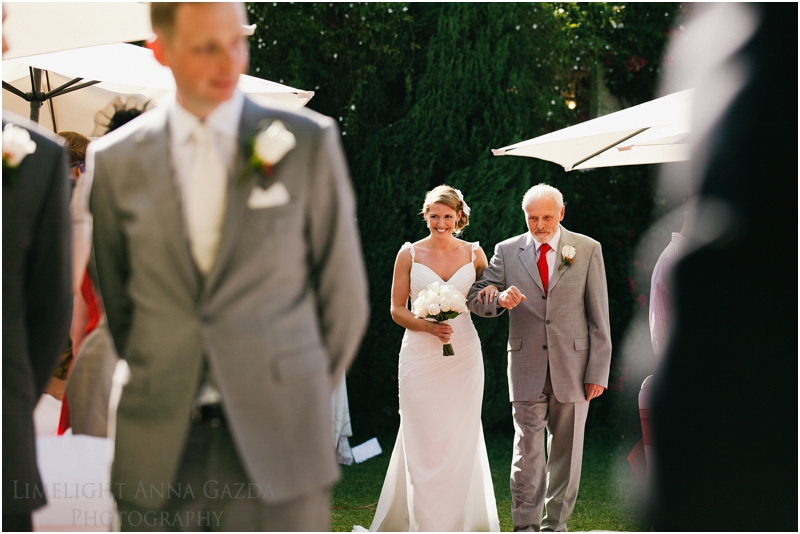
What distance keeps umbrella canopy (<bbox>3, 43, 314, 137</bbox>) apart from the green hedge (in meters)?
3.92

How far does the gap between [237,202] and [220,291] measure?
24 centimetres

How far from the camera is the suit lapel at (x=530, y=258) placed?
5.96 meters

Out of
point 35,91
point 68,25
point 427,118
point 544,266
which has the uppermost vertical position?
point 68,25

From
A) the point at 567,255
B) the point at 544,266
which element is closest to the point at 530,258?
the point at 544,266

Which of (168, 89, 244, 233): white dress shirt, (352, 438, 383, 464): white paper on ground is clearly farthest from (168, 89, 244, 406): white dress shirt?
(352, 438, 383, 464): white paper on ground

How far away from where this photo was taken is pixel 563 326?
5867mm

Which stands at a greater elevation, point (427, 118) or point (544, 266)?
point (427, 118)

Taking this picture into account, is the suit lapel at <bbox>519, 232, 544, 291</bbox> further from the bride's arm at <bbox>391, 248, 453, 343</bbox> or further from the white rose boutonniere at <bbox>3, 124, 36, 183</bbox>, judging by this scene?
the white rose boutonniere at <bbox>3, 124, 36, 183</bbox>

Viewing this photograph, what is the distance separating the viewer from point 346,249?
2.21 metres

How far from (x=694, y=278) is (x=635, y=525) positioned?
5217 millimetres

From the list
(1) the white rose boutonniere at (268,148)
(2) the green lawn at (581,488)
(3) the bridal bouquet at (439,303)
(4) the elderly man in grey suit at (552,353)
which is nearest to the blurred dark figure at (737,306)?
(1) the white rose boutonniere at (268,148)

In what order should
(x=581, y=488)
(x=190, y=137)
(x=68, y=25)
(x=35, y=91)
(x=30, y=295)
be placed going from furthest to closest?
(x=581, y=488), (x=35, y=91), (x=68, y=25), (x=30, y=295), (x=190, y=137)

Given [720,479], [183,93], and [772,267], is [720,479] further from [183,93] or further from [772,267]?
[183,93]

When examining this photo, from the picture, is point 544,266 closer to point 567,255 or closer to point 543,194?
point 567,255
